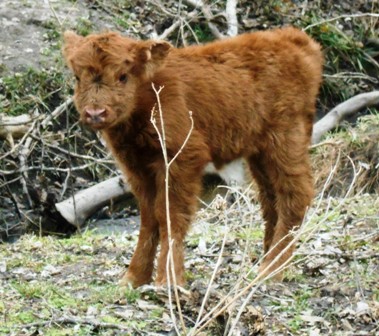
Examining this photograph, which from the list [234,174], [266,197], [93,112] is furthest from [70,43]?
[234,174]

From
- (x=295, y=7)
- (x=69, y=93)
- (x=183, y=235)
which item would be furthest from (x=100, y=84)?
(x=295, y=7)

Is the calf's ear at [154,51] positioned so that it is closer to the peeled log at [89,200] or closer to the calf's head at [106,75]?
the calf's head at [106,75]

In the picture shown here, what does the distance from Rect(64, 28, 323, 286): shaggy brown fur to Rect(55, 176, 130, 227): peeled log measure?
3119mm

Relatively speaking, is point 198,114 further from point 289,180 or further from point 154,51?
point 289,180

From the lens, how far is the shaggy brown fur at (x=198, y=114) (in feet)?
22.6

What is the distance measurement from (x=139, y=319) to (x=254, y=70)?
245cm

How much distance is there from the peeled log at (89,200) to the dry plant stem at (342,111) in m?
2.77

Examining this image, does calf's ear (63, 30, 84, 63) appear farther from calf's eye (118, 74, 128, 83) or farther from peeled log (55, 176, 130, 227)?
peeled log (55, 176, 130, 227)

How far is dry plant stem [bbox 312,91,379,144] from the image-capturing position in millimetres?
12688

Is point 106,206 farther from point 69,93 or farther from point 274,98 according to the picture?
point 274,98

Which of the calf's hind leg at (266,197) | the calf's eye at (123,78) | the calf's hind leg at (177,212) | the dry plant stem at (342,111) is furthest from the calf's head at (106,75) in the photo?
the dry plant stem at (342,111)

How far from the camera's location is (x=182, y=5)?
46.5 feet

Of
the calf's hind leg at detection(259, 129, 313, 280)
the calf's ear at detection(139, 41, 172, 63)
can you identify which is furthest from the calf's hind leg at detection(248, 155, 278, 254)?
the calf's ear at detection(139, 41, 172, 63)

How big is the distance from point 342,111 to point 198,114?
6.06m
